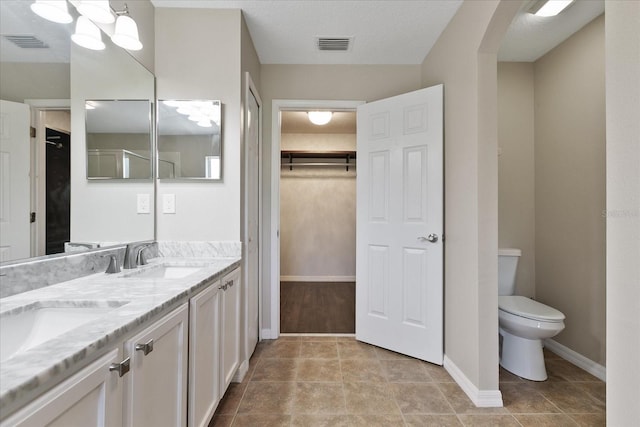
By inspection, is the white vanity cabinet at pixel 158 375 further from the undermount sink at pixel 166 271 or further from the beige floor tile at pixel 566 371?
the beige floor tile at pixel 566 371

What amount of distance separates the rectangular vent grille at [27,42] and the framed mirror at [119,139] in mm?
273

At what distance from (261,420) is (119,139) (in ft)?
5.86

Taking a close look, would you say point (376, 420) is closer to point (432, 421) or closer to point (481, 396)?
point (432, 421)

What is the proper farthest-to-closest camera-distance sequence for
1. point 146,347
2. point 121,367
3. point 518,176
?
point 518,176 < point 146,347 < point 121,367

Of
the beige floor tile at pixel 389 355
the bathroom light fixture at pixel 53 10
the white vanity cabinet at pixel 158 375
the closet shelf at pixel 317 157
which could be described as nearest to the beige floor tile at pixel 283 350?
the beige floor tile at pixel 389 355

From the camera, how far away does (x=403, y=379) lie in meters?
2.00

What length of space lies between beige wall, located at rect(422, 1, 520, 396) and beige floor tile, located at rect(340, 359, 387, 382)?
1.81 ft

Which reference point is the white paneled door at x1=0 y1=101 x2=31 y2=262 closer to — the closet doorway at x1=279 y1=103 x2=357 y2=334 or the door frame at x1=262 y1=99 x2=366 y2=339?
the door frame at x1=262 y1=99 x2=366 y2=339

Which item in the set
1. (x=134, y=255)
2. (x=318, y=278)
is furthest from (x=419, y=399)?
(x=318, y=278)

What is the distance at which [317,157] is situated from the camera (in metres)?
4.73

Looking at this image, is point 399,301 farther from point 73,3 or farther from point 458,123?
point 73,3

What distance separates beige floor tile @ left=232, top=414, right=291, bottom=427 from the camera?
1.55m

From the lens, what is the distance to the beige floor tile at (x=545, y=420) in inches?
61.8

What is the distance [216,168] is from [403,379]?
6.39ft
